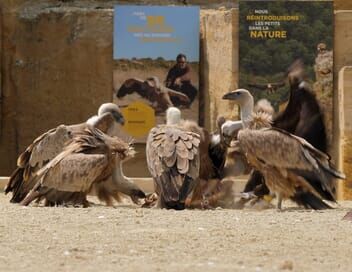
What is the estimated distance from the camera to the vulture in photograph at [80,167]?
35.1 feet

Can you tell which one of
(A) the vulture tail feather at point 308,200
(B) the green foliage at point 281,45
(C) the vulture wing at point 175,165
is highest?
(B) the green foliage at point 281,45

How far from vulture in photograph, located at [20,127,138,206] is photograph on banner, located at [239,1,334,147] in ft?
15.2

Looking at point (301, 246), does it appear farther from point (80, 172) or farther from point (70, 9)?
point (70, 9)

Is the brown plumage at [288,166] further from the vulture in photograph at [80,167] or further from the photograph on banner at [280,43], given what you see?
the photograph on banner at [280,43]

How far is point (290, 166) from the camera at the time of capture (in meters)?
10.8

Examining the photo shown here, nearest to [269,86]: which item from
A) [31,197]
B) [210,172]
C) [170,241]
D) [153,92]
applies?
[153,92]

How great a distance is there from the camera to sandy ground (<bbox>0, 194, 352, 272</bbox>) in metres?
6.29

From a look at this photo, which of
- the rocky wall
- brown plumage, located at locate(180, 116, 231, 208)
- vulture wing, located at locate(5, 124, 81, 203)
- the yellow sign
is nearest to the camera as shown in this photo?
brown plumage, located at locate(180, 116, 231, 208)

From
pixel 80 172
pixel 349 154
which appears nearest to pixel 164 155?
pixel 80 172

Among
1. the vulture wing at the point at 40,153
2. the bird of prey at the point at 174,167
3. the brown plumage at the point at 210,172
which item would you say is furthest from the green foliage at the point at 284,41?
the bird of prey at the point at 174,167

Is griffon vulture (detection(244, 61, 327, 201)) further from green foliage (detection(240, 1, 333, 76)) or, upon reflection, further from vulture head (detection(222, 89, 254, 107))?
vulture head (detection(222, 89, 254, 107))

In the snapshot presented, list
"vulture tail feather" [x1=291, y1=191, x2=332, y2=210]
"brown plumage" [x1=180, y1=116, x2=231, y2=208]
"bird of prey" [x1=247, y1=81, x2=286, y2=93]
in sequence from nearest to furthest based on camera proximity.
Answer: "vulture tail feather" [x1=291, y1=191, x2=332, y2=210] < "brown plumage" [x1=180, y1=116, x2=231, y2=208] < "bird of prey" [x1=247, y1=81, x2=286, y2=93]

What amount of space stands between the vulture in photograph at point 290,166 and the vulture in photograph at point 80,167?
1.38m

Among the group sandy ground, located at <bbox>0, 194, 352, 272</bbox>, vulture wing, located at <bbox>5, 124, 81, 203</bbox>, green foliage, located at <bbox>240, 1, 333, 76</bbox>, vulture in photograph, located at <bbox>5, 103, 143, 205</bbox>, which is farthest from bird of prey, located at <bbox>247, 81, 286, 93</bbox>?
sandy ground, located at <bbox>0, 194, 352, 272</bbox>
